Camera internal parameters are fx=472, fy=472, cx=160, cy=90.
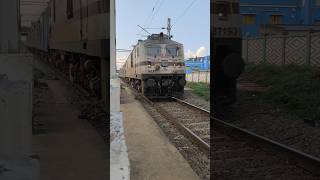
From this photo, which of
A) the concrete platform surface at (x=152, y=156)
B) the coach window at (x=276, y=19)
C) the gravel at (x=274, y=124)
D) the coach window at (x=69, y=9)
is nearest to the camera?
the concrete platform surface at (x=152, y=156)

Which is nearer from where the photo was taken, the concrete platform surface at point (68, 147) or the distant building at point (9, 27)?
the distant building at point (9, 27)

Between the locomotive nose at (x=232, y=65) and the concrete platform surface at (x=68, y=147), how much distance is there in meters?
2.23

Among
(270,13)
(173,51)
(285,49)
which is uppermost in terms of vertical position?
(270,13)

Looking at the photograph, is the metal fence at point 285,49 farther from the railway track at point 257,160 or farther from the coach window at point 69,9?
the coach window at point 69,9

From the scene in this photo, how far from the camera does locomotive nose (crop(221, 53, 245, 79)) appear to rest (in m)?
3.04

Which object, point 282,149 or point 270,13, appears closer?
point 282,149

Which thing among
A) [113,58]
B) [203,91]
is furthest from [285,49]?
[113,58]

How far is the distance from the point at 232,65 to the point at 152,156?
5732mm

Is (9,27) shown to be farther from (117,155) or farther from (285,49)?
(285,49)

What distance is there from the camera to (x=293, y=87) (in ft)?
52.6

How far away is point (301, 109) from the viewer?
13.1 m

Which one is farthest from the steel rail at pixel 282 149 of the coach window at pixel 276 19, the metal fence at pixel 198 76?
the coach window at pixel 276 19

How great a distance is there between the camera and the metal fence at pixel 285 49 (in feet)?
69.4

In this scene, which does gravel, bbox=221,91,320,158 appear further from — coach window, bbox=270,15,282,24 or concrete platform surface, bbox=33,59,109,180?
coach window, bbox=270,15,282,24
